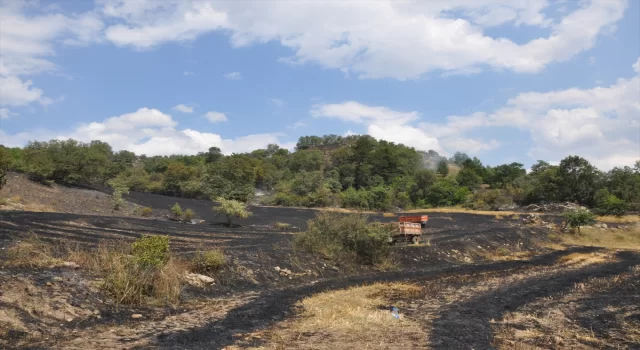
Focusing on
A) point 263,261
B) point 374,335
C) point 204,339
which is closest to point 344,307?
point 374,335

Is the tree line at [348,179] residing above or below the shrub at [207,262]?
above

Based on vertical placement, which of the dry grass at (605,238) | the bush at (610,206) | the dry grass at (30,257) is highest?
the bush at (610,206)

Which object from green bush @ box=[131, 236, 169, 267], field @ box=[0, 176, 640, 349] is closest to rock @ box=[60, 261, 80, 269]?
field @ box=[0, 176, 640, 349]

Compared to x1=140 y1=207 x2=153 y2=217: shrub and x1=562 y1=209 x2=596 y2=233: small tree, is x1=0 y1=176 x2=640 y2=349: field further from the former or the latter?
x1=140 y1=207 x2=153 y2=217: shrub

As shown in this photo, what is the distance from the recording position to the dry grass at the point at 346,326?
26.6ft

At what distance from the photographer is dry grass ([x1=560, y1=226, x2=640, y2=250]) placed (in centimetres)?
3467

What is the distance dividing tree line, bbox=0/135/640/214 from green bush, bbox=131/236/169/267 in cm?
2924

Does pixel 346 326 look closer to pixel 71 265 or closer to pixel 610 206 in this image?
pixel 71 265

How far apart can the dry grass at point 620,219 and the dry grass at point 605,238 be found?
4.28m

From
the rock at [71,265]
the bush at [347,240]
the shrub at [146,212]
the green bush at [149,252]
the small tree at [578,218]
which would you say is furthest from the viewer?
the shrub at [146,212]

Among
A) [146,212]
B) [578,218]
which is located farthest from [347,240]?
[578,218]

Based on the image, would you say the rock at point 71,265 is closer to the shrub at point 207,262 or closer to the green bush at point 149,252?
the green bush at point 149,252

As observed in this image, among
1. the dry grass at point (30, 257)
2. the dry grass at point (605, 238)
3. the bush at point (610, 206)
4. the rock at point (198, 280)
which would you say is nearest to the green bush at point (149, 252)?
the rock at point (198, 280)

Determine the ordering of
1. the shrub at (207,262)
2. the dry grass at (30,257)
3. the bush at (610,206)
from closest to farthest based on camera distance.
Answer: the dry grass at (30,257) → the shrub at (207,262) → the bush at (610,206)
